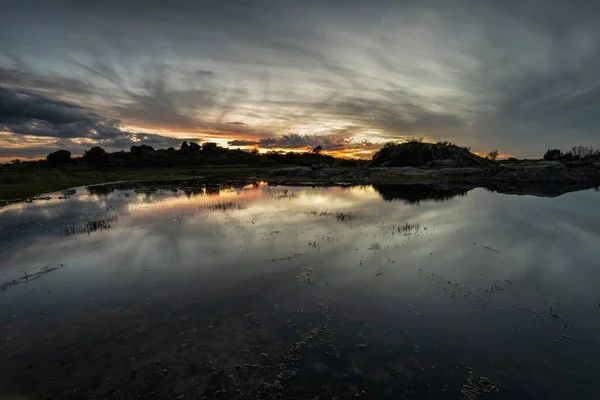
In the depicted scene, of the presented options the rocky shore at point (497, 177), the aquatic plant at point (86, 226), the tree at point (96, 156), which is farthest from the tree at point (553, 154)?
the tree at point (96, 156)

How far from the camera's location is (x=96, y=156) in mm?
175500

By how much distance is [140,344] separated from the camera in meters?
10.6

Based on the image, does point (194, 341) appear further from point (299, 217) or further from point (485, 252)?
point (299, 217)

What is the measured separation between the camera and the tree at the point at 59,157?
186500mm

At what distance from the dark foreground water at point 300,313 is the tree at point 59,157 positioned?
201253 millimetres

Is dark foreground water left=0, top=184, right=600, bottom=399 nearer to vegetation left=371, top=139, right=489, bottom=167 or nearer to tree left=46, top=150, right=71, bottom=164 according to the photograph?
vegetation left=371, top=139, right=489, bottom=167

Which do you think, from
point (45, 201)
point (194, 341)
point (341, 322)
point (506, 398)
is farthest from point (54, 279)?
point (45, 201)

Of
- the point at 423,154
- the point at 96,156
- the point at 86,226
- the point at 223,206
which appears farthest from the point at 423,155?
the point at 96,156

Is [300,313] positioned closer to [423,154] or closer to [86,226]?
[86,226]

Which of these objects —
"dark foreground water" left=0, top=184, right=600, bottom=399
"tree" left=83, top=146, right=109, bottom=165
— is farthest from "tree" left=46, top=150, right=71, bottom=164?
"dark foreground water" left=0, top=184, right=600, bottom=399

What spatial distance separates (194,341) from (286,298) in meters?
4.50

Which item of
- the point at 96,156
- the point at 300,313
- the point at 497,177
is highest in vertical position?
the point at 96,156

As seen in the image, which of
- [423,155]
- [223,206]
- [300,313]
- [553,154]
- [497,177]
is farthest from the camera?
[553,154]

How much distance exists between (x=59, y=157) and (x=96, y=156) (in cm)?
3183
